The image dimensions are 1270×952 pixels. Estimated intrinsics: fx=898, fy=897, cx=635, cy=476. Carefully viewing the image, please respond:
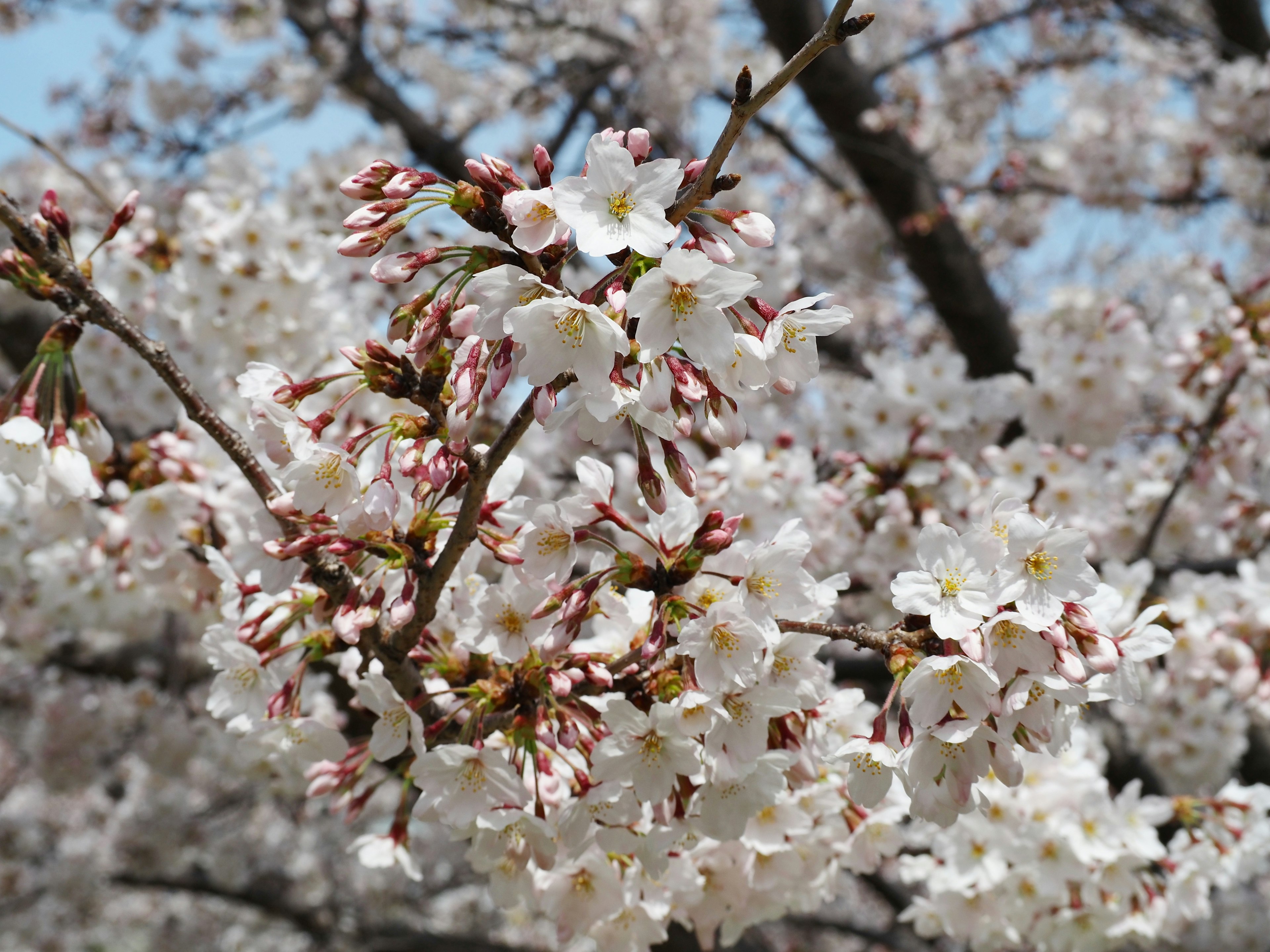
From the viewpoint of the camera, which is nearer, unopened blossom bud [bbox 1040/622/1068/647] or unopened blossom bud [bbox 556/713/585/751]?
unopened blossom bud [bbox 1040/622/1068/647]

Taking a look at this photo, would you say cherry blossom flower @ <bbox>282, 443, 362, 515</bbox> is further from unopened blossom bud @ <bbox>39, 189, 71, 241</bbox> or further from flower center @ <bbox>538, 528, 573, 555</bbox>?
unopened blossom bud @ <bbox>39, 189, 71, 241</bbox>

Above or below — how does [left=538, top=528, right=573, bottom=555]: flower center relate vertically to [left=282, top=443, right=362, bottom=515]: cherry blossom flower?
below

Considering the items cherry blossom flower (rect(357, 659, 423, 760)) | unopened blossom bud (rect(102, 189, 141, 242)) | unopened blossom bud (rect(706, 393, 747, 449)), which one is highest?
unopened blossom bud (rect(102, 189, 141, 242))

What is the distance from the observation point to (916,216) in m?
4.62

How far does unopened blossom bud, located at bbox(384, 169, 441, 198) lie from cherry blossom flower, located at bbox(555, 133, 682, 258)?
0.82 ft

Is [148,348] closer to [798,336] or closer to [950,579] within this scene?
[798,336]

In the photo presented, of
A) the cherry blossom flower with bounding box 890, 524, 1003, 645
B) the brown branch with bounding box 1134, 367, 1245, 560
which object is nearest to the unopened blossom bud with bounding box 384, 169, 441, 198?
the cherry blossom flower with bounding box 890, 524, 1003, 645

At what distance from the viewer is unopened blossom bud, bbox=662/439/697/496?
1337 mm

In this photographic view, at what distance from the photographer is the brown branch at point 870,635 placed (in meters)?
1.34

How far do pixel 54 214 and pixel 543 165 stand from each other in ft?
3.23

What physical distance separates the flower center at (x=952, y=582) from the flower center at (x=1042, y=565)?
0.09 meters

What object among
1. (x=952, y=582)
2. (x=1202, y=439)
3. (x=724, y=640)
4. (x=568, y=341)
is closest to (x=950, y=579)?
(x=952, y=582)

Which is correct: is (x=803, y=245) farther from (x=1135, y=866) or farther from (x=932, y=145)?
(x=1135, y=866)

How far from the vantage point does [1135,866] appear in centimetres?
234
